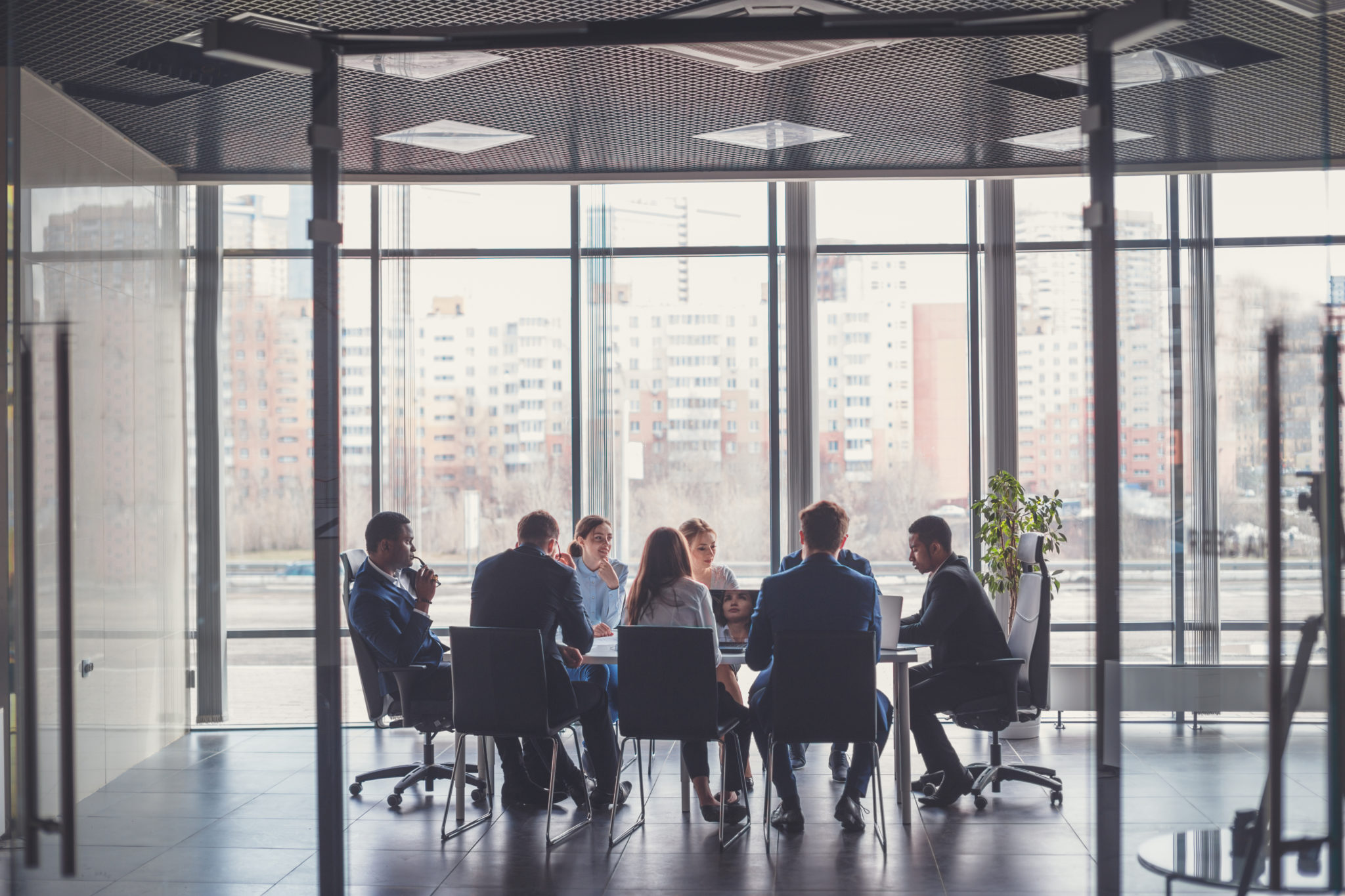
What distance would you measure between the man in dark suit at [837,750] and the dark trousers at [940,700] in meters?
0.39

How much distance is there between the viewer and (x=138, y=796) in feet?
10.5

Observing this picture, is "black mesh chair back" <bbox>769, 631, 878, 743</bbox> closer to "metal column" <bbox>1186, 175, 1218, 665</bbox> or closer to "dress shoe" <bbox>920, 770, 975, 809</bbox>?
"dress shoe" <bbox>920, 770, 975, 809</bbox>

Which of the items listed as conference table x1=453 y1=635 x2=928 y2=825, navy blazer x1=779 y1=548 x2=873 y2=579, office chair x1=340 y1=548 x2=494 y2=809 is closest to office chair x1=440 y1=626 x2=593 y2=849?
conference table x1=453 y1=635 x2=928 y2=825

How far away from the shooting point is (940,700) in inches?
205

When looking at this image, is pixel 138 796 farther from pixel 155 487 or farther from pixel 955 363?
pixel 955 363

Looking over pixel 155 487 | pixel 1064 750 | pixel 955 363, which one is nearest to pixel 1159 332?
pixel 155 487

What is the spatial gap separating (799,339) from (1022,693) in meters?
3.21

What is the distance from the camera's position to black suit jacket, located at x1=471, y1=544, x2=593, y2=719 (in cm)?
Answer: 478

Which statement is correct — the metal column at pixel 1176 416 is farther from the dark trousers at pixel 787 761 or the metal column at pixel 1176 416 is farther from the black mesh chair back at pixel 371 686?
the black mesh chair back at pixel 371 686

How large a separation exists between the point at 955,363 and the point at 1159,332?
4888 millimetres

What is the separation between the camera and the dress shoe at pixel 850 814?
15.8 feet

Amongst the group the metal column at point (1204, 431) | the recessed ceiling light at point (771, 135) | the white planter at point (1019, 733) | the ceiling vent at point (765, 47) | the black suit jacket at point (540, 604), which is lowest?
the white planter at point (1019, 733)

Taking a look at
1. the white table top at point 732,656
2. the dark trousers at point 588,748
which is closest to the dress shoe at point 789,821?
the white table top at point 732,656

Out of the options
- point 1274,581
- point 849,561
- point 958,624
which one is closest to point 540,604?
point 958,624
